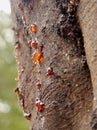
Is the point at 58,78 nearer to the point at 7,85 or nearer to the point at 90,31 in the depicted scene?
the point at 90,31

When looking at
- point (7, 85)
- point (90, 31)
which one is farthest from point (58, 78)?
point (7, 85)

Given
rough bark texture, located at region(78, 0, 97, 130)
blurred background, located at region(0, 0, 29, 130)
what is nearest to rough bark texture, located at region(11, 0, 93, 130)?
rough bark texture, located at region(78, 0, 97, 130)

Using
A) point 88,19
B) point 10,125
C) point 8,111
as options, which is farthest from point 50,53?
point 8,111

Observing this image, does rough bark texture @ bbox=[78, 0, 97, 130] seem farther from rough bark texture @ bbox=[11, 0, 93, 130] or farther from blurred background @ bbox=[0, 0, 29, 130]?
blurred background @ bbox=[0, 0, 29, 130]

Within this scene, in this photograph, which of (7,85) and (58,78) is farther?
(7,85)

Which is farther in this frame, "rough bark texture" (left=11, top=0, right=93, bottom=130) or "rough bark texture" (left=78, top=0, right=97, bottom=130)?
"rough bark texture" (left=11, top=0, right=93, bottom=130)

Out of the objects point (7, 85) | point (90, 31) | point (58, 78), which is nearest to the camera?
point (90, 31)

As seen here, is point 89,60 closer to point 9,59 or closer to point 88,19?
point 88,19

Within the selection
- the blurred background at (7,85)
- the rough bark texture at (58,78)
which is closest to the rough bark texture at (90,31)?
the rough bark texture at (58,78)
